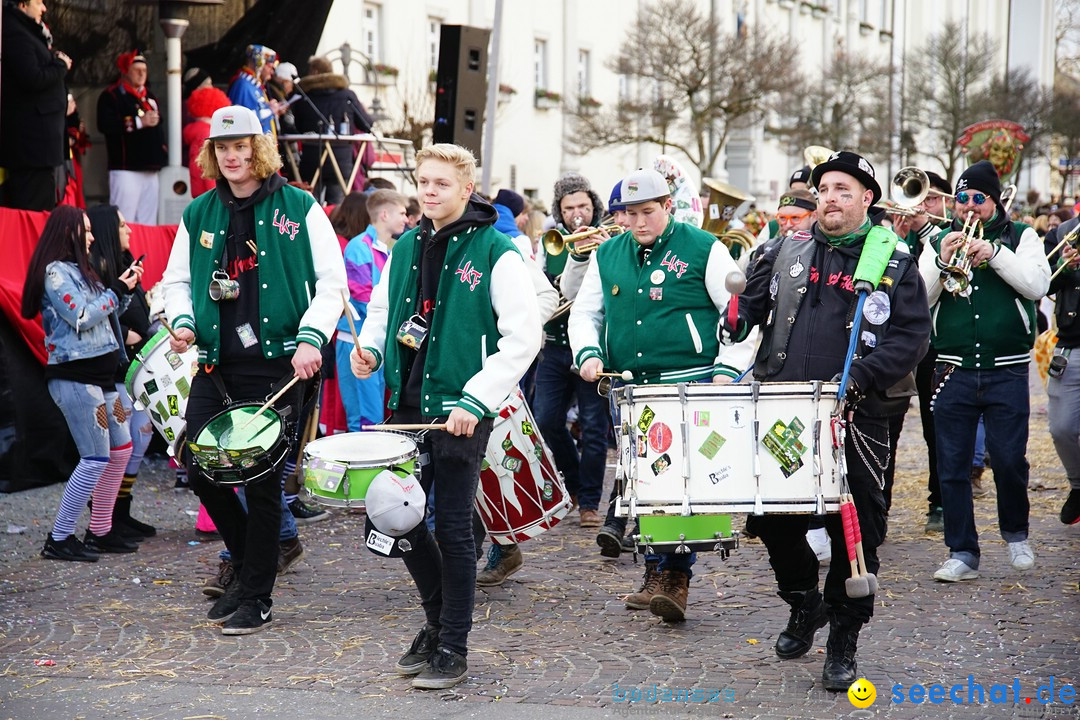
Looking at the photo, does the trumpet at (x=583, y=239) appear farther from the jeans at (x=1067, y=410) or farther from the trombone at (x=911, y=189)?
the jeans at (x=1067, y=410)

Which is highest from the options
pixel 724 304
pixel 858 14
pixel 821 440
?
pixel 858 14

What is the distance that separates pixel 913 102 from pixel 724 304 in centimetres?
3726

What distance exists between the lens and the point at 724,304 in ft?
21.9

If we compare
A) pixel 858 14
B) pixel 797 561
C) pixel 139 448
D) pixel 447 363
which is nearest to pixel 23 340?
pixel 139 448

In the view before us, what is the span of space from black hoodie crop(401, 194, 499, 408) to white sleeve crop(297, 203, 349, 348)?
68 cm

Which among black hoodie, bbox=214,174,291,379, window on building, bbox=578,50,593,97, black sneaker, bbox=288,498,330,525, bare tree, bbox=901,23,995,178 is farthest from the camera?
bare tree, bbox=901,23,995,178

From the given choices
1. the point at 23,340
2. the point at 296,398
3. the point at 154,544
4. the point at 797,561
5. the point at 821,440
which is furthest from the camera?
the point at 23,340

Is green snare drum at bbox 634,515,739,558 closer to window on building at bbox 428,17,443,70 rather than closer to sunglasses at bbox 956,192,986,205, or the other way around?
sunglasses at bbox 956,192,986,205

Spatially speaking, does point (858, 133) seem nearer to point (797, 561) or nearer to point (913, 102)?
point (913, 102)

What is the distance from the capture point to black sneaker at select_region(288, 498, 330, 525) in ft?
30.4

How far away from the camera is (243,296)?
21.2 ft

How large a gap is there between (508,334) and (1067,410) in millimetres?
3848

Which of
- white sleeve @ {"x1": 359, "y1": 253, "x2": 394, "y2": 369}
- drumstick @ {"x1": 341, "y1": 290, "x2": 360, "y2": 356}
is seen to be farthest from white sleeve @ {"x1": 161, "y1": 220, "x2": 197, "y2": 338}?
white sleeve @ {"x1": 359, "y1": 253, "x2": 394, "y2": 369}

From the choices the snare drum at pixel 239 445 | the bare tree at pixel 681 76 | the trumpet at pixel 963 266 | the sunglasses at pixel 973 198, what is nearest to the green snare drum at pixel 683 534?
the snare drum at pixel 239 445
